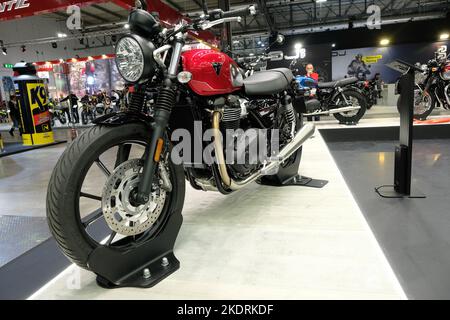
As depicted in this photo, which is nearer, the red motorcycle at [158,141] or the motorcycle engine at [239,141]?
the red motorcycle at [158,141]

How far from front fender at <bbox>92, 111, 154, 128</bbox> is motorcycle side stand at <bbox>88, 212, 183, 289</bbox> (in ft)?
1.71

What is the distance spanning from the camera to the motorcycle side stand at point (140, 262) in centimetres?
139

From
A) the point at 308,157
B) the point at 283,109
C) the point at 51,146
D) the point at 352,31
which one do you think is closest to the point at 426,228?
the point at 283,109

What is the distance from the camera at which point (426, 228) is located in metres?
2.01

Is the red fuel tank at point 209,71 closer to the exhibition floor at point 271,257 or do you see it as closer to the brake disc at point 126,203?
the brake disc at point 126,203

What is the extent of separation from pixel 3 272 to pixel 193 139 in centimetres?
119

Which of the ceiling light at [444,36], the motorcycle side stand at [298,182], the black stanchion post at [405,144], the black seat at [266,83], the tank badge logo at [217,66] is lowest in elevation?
the motorcycle side stand at [298,182]

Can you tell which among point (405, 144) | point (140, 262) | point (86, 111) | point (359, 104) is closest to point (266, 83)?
point (405, 144)

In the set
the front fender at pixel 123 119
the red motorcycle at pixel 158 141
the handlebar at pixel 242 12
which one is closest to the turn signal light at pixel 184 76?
the red motorcycle at pixel 158 141

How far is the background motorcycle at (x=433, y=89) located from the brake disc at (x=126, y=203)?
6140 millimetres

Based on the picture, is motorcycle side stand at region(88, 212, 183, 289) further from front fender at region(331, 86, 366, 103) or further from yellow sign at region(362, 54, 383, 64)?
yellow sign at region(362, 54, 383, 64)

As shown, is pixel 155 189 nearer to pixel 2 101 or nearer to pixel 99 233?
pixel 99 233

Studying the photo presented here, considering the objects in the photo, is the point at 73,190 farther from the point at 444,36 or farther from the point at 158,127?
the point at 444,36

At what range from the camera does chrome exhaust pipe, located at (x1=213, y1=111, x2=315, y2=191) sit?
179 centimetres
